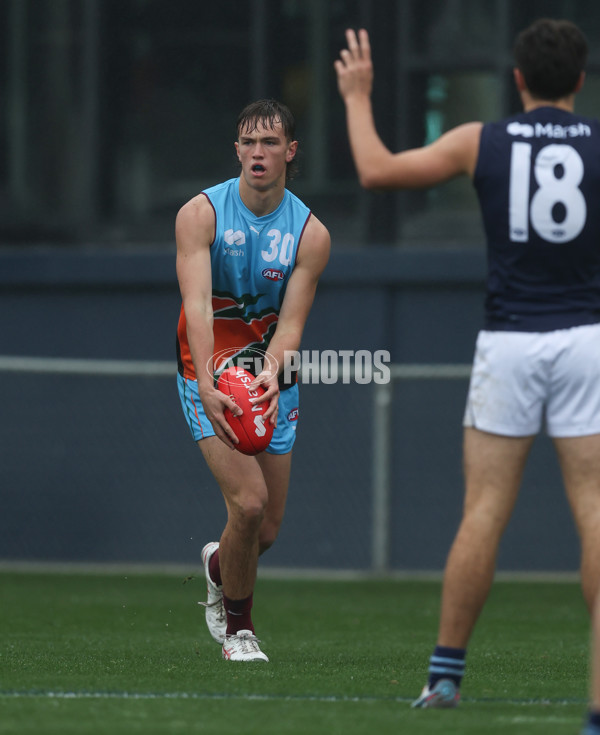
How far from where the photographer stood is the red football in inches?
228

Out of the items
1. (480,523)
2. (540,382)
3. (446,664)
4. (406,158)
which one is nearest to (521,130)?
(406,158)

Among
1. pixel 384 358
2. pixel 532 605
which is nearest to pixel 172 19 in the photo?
pixel 384 358

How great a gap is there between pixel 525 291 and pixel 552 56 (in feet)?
2.43

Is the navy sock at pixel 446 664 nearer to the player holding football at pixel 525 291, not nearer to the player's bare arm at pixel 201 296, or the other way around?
the player holding football at pixel 525 291

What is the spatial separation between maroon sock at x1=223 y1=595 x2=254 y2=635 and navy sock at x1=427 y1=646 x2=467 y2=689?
180cm

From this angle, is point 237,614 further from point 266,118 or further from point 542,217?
point 542,217

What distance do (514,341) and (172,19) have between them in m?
9.04

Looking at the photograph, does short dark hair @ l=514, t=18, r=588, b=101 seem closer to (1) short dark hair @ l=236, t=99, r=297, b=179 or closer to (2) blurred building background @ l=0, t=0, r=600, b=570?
(1) short dark hair @ l=236, t=99, r=297, b=179

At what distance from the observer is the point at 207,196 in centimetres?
612

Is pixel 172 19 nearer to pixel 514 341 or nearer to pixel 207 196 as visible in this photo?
pixel 207 196

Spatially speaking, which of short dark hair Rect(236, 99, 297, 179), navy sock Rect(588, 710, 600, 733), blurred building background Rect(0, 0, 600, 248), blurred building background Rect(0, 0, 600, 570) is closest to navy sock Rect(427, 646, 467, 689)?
navy sock Rect(588, 710, 600, 733)

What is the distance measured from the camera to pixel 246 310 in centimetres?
631

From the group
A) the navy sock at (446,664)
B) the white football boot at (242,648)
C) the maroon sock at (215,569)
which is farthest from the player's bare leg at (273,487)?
the navy sock at (446,664)

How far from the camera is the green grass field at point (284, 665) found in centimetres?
445
